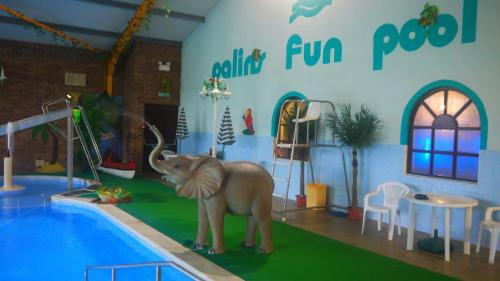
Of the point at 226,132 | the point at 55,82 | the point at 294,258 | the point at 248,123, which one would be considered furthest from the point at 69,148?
A: the point at 294,258

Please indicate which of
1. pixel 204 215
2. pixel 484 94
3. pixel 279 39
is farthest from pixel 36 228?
pixel 484 94

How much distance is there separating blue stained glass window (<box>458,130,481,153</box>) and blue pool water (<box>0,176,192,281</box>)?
4278 millimetres

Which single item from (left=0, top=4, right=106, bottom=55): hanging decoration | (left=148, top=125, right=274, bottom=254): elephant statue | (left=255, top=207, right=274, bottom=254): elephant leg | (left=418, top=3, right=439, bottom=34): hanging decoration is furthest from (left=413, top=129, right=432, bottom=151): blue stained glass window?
(left=0, top=4, right=106, bottom=55): hanging decoration

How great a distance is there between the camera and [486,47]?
Answer: 5719 mm

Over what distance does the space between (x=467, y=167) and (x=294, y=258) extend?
2.97m

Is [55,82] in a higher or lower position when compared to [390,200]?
higher

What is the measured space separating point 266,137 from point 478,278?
19.7 ft

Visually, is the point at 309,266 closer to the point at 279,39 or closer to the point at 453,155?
the point at 453,155

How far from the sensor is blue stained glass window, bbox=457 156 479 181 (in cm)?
597

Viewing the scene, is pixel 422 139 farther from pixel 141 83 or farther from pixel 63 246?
pixel 141 83

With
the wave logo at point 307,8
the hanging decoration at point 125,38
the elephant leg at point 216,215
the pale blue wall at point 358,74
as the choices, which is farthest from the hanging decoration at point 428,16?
the hanging decoration at point 125,38

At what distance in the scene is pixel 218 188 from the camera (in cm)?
482

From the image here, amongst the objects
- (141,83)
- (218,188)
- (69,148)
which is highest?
(141,83)

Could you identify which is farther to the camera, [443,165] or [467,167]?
[443,165]
